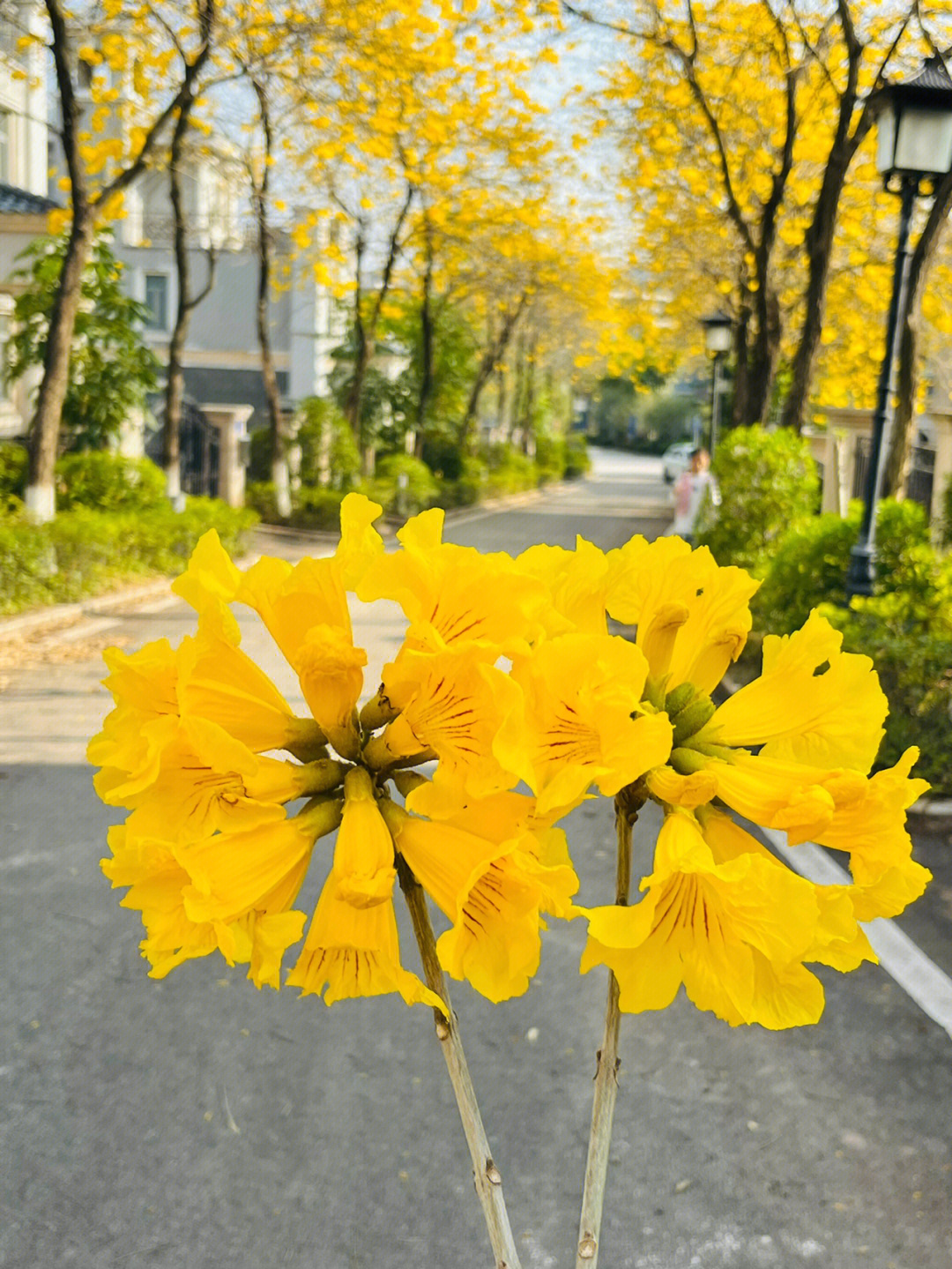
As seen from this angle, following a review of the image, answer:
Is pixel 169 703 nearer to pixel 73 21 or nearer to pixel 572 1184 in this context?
pixel 572 1184

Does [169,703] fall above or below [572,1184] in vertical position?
above

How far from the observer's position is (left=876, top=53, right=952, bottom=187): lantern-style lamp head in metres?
9.17

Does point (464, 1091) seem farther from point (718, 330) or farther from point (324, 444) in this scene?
point (324, 444)

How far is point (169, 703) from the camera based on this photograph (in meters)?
1.08

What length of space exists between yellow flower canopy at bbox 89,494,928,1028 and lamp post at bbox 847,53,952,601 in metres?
8.77

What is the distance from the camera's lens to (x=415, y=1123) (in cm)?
435

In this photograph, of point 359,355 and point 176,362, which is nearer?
point 176,362

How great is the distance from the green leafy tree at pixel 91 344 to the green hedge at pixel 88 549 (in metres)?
1.74

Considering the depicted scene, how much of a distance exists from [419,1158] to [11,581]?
941cm

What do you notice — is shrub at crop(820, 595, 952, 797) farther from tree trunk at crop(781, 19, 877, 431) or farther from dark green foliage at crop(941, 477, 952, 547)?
tree trunk at crop(781, 19, 877, 431)

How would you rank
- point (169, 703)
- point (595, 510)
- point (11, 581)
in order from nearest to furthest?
point (169, 703) < point (11, 581) < point (595, 510)

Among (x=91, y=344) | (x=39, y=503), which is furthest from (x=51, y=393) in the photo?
(x=91, y=344)

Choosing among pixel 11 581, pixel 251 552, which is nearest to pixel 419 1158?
pixel 11 581

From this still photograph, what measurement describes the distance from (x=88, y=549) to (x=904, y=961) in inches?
397
